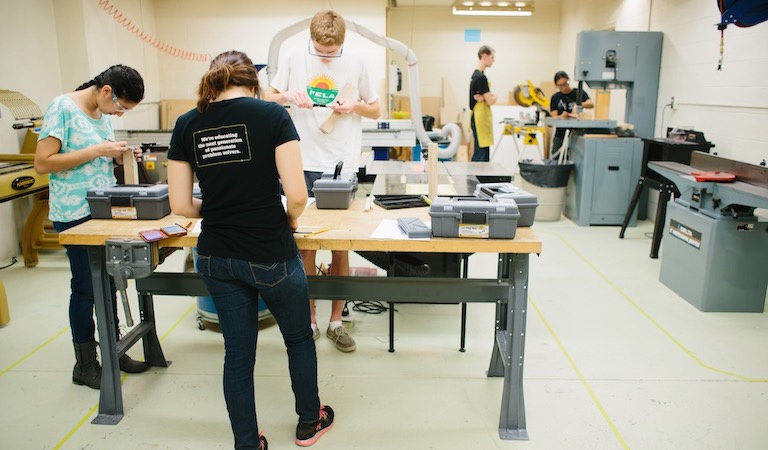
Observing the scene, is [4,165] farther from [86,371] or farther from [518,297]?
[518,297]

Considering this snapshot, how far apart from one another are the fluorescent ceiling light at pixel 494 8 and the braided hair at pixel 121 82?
6454mm

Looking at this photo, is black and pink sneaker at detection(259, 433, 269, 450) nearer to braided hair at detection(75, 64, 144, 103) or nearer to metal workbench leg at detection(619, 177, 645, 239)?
braided hair at detection(75, 64, 144, 103)

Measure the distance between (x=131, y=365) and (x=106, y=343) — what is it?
45 cm

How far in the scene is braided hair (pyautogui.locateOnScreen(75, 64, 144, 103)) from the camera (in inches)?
85.6

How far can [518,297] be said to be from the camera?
2.03 meters

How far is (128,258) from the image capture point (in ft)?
6.48

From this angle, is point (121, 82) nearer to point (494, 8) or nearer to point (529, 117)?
point (529, 117)

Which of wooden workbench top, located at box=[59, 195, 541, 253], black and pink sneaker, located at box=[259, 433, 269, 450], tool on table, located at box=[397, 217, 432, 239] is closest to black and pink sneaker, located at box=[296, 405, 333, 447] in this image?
black and pink sneaker, located at box=[259, 433, 269, 450]

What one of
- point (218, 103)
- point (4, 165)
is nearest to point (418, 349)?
point (218, 103)

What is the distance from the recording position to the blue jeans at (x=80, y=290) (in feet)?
7.41

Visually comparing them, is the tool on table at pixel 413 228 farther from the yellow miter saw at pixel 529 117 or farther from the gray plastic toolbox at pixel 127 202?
the yellow miter saw at pixel 529 117

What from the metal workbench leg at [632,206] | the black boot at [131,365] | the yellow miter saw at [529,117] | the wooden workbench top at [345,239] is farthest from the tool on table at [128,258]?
the yellow miter saw at [529,117]

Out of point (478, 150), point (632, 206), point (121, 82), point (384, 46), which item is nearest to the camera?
point (121, 82)

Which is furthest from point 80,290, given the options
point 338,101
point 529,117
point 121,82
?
point 529,117
